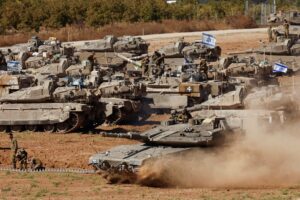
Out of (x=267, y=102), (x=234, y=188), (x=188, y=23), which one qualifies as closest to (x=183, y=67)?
(x=267, y=102)

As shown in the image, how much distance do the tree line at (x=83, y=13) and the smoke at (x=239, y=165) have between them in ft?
182

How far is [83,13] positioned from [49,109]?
4887 cm

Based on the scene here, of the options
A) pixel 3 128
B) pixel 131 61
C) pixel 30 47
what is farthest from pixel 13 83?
pixel 30 47

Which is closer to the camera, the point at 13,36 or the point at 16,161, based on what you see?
the point at 16,161

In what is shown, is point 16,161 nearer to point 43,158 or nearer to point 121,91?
point 43,158

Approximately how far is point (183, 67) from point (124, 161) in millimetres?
21085

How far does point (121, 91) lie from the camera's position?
36.6 m

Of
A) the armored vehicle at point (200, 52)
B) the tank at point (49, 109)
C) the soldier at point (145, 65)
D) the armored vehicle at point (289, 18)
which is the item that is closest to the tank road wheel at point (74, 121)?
the tank at point (49, 109)

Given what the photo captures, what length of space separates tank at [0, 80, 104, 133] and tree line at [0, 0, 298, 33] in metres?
43.3

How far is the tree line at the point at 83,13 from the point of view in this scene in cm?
7888

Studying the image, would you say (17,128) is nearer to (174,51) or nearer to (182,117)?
(182,117)

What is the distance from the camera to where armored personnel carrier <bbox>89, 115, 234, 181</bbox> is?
2192 centimetres

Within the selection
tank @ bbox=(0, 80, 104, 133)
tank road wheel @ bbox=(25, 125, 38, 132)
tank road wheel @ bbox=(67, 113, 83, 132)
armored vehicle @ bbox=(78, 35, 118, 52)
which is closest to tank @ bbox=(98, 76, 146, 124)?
tank @ bbox=(0, 80, 104, 133)

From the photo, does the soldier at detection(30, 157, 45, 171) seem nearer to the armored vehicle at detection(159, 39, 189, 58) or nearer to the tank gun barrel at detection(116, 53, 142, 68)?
the tank gun barrel at detection(116, 53, 142, 68)
